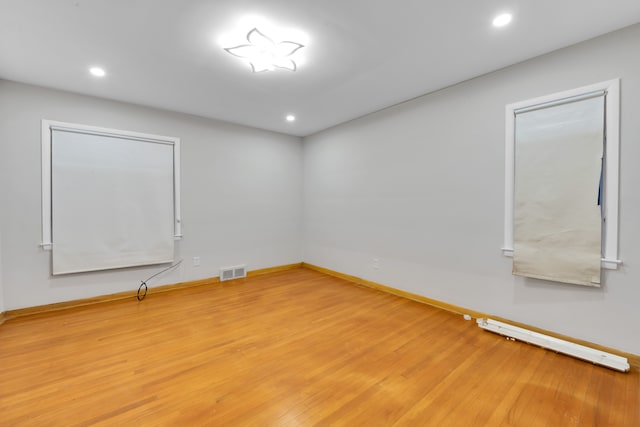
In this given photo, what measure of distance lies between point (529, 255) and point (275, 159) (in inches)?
159

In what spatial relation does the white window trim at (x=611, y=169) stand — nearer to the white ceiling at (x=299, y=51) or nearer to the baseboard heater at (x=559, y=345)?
the white ceiling at (x=299, y=51)

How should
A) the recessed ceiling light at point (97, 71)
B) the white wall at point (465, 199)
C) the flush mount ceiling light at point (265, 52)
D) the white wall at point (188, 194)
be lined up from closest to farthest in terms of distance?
the white wall at point (465, 199), the flush mount ceiling light at point (265, 52), the recessed ceiling light at point (97, 71), the white wall at point (188, 194)

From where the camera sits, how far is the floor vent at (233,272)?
4.29 meters

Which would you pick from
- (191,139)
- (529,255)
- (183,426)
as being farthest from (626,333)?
(191,139)

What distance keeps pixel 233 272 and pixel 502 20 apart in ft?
14.6

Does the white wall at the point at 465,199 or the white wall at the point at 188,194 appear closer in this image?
the white wall at the point at 465,199

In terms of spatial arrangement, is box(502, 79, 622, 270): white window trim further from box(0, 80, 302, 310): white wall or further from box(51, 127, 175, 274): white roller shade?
box(51, 127, 175, 274): white roller shade

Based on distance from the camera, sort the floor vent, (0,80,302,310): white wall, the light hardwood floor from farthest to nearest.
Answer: the floor vent, (0,80,302,310): white wall, the light hardwood floor

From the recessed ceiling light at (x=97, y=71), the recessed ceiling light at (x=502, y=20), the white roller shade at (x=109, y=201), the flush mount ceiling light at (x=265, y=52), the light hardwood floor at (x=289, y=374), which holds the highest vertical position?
the recessed ceiling light at (x=502, y=20)

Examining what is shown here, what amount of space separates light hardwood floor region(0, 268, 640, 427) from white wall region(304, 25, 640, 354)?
41 cm

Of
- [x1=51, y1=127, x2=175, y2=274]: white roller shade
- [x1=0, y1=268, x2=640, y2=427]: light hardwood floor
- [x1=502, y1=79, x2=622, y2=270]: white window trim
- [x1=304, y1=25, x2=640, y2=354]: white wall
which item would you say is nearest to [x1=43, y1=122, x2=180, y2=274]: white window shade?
[x1=51, y1=127, x2=175, y2=274]: white roller shade

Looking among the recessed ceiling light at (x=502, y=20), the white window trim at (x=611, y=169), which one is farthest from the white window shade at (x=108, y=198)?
the white window trim at (x=611, y=169)

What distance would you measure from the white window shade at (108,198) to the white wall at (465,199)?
2.61m

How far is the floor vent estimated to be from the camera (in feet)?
14.1
